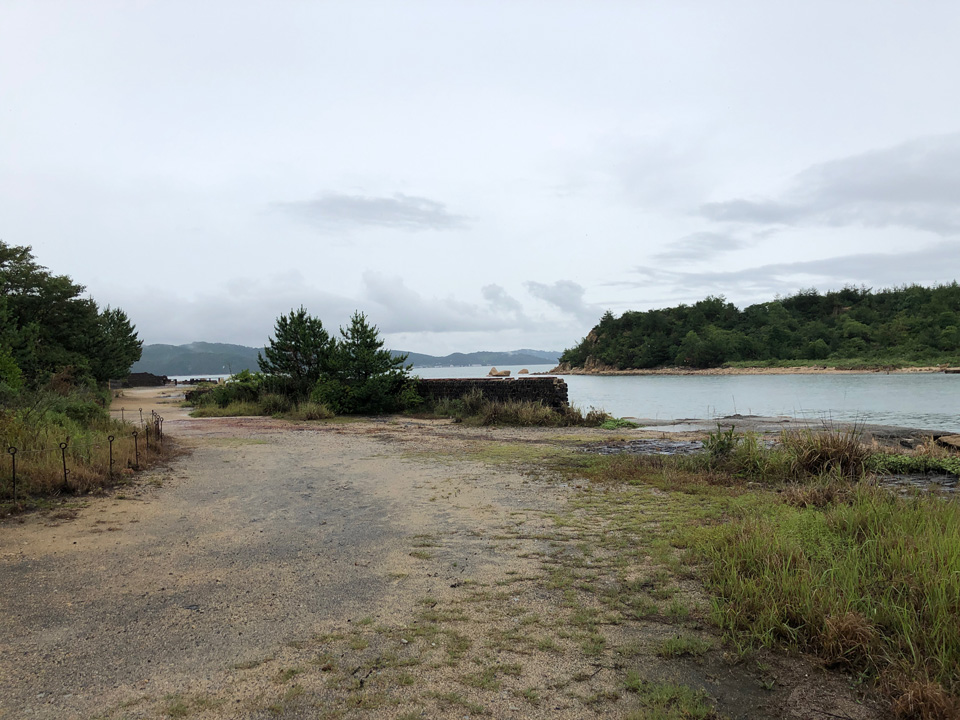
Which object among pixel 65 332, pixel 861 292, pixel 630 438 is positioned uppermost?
pixel 861 292

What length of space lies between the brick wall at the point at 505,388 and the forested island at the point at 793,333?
5445cm

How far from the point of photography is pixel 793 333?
72.9m

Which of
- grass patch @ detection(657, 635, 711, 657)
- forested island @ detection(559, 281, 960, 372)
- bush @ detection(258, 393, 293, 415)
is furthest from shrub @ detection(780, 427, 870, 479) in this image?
forested island @ detection(559, 281, 960, 372)

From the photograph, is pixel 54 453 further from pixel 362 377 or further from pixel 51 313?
pixel 51 313

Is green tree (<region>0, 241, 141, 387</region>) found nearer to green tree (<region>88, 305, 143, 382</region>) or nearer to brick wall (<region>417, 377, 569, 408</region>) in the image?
green tree (<region>88, 305, 143, 382</region>)

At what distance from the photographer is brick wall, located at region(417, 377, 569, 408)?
62.5ft

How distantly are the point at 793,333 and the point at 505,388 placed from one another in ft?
215

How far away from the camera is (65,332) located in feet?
93.6

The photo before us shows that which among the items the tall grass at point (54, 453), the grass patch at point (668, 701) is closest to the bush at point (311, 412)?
the tall grass at point (54, 453)

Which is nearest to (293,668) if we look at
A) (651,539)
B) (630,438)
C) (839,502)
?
(651,539)

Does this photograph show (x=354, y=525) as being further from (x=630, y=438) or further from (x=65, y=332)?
(x=65, y=332)

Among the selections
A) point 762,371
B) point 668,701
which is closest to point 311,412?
point 668,701

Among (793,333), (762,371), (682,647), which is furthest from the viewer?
(793,333)

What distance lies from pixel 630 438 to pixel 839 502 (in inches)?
328
